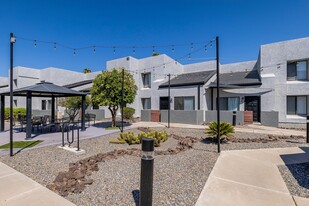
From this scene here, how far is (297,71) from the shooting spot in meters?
15.1

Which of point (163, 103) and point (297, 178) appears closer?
point (297, 178)

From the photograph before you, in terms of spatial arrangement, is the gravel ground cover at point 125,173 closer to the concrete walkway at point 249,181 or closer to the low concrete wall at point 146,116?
the concrete walkway at point 249,181

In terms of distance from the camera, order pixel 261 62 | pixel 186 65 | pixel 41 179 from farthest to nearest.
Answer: pixel 186 65, pixel 261 62, pixel 41 179

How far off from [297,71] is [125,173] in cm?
1762

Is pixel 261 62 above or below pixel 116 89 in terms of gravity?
above

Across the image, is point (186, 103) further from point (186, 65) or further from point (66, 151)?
point (66, 151)

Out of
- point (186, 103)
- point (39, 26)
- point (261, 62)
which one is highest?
point (39, 26)

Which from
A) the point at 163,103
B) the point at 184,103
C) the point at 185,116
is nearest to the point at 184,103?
the point at 184,103

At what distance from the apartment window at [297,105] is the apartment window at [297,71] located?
1.77 meters

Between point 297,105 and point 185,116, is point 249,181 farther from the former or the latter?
point 297,105

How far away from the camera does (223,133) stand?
8.44 metres

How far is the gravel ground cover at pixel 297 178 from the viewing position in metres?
3.76

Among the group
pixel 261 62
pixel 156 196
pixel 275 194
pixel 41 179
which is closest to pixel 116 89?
pixel 41 179

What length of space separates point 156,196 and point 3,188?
3.36m
